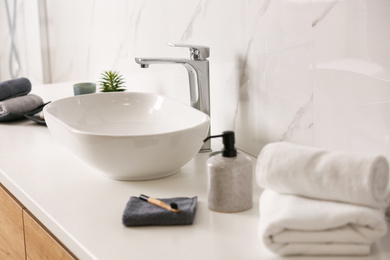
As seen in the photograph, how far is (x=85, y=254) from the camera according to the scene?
100cm

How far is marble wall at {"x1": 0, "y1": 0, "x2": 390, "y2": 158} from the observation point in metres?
1.13

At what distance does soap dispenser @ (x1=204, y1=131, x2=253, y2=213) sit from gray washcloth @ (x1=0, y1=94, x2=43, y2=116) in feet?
3.34

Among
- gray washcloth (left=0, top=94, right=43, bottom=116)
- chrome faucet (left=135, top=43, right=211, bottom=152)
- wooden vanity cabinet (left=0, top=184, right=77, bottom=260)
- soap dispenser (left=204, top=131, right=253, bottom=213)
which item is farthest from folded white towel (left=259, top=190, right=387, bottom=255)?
gray washcloth (left=0, top=94, right=43, bottom=116)

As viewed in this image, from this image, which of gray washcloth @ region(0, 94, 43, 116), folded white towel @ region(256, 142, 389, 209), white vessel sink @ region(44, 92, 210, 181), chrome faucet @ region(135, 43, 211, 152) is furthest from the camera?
gray washcloth @ region(0, 94, 43, 116)

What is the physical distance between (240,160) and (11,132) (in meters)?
0.99

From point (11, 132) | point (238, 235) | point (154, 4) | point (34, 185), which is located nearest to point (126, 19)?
point (154, 4)

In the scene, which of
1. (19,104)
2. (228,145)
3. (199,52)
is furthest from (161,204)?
(19,104)

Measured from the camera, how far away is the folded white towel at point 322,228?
34.8 inches

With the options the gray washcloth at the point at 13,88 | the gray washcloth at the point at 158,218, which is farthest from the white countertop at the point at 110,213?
the gray washcloth at the point at 13,88

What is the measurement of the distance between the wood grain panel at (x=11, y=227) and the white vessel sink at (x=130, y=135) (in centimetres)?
19

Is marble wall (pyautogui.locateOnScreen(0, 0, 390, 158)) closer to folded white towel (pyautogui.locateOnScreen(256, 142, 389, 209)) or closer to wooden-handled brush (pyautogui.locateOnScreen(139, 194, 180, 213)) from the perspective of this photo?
folded white towel (pyautogui.locateOnScreen(256, 142, 389, 209))

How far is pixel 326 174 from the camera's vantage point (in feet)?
2.98

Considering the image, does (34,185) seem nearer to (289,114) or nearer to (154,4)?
(289,114)

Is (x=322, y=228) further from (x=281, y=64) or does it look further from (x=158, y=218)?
(x=281, y=64)
